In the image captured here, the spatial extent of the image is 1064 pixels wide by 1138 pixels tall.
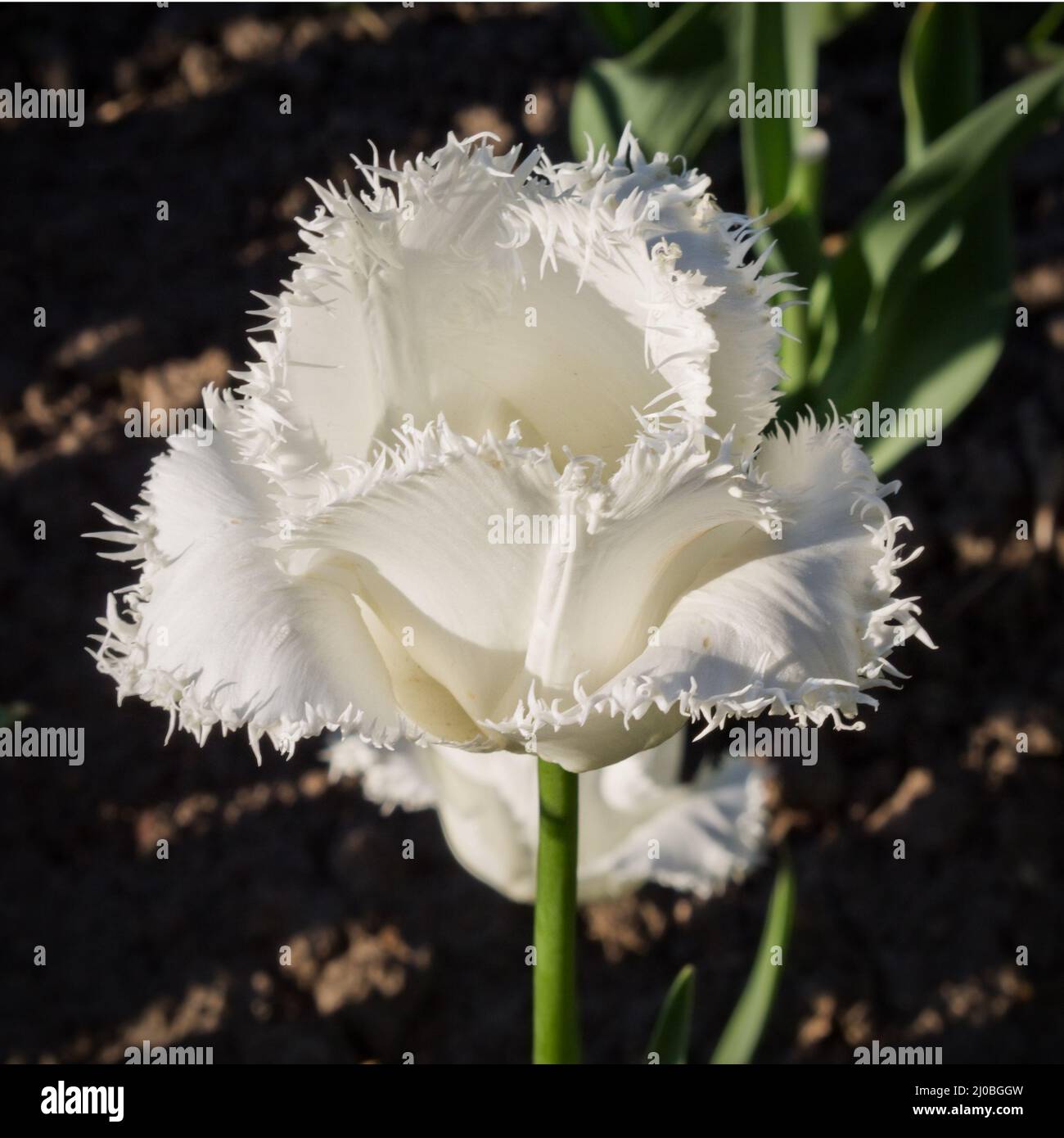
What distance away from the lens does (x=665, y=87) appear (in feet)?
3.55

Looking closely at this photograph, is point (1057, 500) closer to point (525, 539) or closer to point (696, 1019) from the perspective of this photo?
point (696, 1019)

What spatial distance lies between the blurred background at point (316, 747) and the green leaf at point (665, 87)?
67 mm

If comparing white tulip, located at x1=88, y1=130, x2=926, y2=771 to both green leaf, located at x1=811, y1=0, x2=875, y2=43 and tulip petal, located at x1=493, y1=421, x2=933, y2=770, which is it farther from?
green leaf, located at x1=811, y1=0, x2=875, y2=43

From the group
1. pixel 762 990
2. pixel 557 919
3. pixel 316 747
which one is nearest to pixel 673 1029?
pixel 762 990

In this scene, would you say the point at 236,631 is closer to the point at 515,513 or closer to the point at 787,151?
the point at 515,513

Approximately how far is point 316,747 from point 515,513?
2.78 ft

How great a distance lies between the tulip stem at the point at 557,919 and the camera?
470 millimetres

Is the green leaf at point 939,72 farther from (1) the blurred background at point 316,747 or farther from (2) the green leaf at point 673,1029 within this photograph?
(2) the green leaf at point 673,1029

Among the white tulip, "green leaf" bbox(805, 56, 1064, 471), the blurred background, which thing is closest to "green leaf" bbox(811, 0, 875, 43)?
the blurred background

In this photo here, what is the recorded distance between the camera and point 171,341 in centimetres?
136

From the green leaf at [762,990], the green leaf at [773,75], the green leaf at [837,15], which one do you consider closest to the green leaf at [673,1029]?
the green leaf at [762,990]

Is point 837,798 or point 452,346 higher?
point 452,346

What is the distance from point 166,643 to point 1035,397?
1109 mm
